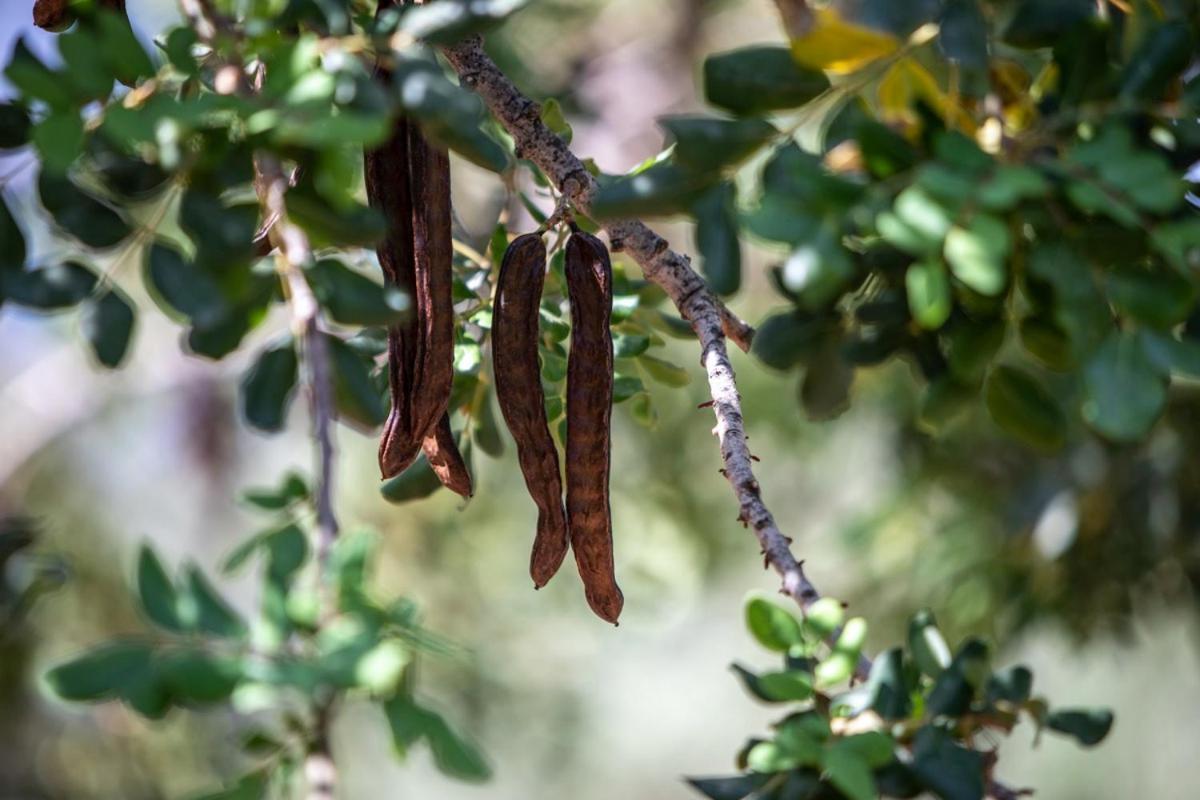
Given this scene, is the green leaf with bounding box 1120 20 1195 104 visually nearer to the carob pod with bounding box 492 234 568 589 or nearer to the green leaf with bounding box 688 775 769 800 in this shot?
the carob pod with bounding box 492 234 568 589

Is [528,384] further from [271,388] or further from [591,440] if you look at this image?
[271,388]

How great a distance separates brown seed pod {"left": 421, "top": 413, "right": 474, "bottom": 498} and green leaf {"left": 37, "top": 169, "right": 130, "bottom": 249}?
0.28 m

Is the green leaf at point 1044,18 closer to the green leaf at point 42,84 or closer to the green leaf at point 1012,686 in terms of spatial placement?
the green leaf at point 1012,686

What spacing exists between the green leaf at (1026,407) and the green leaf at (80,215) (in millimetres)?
668

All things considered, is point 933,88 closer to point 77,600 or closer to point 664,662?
point 77,600

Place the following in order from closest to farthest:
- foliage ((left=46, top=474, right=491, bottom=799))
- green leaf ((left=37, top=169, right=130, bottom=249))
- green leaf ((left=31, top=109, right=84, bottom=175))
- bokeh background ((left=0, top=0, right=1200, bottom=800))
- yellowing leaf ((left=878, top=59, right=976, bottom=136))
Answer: foliage ((left=46, top=474, right=491, bottom=799))
green leaf ((left=31, top=109, right=84, bottom=175))
green leaf ((left=37, top=169, right=130, bottom=249))
yellowing leaf ((left=878, top=59, right=976, bottom=136))
bokeh background ((left=0, top=0, right=1200, bottom=800))

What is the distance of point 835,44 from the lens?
30.9 inches

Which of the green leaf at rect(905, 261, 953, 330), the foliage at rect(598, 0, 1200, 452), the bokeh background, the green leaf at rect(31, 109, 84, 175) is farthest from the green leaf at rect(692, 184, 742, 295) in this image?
the bokeh background

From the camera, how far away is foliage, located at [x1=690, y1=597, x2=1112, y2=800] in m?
0.81

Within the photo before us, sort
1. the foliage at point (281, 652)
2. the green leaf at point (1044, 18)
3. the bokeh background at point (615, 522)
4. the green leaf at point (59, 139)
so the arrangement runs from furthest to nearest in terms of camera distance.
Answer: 1. the bokeh background at point (615, 522)
2. the green leaf at point (1044, 18)
3. the green leaf at point (59, 139)
4. the foliage at point (281, 652)

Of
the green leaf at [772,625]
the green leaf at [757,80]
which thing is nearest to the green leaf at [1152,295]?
the green leaf at [757,80]

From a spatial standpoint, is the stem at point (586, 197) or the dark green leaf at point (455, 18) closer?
the dark green leaf at point (455, 18)


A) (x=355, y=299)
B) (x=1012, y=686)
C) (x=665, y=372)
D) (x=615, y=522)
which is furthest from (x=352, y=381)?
(x=615, y=522)

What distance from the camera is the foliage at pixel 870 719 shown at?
0.81m
